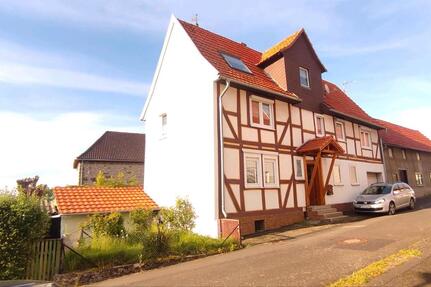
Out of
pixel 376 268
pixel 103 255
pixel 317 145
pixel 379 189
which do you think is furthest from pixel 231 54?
pixel 376 268

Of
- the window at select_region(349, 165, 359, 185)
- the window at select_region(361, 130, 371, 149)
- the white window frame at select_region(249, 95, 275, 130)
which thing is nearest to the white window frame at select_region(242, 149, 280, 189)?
the white window frame at select_region(249, 95, 275, 130)

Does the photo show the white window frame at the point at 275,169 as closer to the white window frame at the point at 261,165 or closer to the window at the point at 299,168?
the white window frame at the point at 261,165

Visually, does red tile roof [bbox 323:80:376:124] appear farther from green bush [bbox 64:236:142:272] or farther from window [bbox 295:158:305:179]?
green bush [bbox 64:236:142:272]

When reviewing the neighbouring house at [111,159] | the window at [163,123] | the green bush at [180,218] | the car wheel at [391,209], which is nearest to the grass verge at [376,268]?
the green bush at [180,218]

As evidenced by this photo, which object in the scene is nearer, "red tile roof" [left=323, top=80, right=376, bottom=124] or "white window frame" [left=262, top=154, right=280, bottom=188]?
"white window frame" [left=262, top=154, right=280, bottom=188]

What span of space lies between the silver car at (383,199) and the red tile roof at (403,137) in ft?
26.4

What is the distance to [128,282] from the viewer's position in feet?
26.6

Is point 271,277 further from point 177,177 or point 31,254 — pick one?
point 177,177

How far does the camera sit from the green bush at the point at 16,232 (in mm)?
8461

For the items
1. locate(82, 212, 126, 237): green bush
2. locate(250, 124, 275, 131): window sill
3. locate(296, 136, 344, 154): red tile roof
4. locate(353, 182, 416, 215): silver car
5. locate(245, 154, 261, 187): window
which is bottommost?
locate(82, 212, 126, 237): green bush

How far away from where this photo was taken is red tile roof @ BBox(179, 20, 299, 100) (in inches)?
592

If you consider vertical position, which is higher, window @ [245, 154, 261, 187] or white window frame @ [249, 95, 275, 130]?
white window frame @ [249, 95, 275, 130]

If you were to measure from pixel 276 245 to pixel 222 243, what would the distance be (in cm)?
178

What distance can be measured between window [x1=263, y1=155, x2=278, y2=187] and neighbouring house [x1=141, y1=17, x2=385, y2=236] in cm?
5
